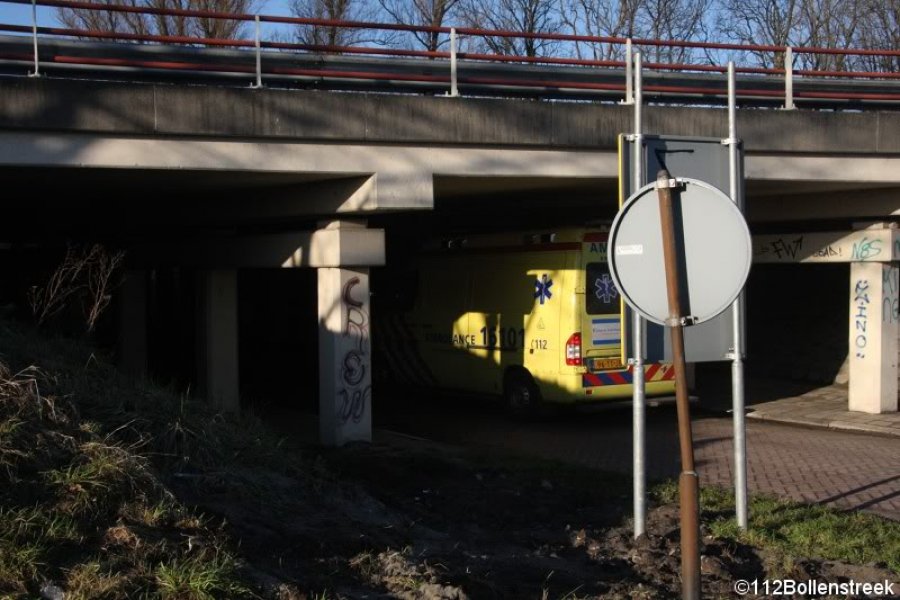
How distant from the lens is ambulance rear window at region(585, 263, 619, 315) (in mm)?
14039

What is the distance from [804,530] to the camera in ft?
24.2

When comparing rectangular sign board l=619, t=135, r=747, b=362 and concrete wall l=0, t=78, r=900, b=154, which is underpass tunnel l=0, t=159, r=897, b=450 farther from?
rectangular sign board l=619, t=135, r=747, b=362

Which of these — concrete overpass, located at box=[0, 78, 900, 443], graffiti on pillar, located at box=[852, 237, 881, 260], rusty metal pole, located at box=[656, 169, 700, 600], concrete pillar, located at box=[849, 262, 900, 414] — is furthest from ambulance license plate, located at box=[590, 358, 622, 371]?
rusty metal pole, located at box=[656, 169, 700, 600]

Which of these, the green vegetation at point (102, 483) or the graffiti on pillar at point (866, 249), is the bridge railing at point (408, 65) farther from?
the green vegetation at point (102, 483)

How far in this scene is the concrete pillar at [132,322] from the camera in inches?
721

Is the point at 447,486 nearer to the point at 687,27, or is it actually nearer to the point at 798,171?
the point at 798,171

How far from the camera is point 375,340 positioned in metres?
18.1

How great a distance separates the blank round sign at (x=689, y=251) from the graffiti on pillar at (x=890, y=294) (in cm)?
1092

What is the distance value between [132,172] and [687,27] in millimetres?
25065

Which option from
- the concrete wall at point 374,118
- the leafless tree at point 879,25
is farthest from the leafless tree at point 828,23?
the concrete wall at point 374,118

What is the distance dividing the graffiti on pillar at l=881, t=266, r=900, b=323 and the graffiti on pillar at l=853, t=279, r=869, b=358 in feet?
0.75

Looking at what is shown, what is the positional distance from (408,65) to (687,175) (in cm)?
1058

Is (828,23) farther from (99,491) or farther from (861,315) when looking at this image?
(99,491)

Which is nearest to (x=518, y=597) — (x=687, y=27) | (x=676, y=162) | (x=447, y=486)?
(x=676, y=162)
